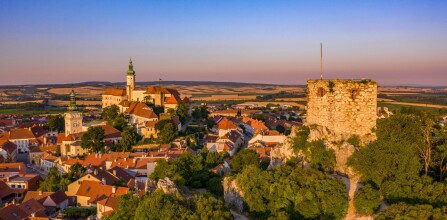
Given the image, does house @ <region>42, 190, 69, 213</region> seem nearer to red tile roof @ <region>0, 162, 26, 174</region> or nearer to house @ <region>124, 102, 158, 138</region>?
red tile roof @ <region>0, 162, 26, 174</region>

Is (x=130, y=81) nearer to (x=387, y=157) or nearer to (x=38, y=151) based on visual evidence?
(x=38, y=151)

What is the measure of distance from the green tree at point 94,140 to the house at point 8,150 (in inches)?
512

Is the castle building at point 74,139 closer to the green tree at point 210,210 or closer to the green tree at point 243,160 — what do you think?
the green tree at point 243,160

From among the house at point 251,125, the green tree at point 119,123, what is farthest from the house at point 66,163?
the house at point 251,125

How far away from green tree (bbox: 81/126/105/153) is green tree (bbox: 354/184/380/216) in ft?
165

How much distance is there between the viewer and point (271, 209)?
1519 centimetres

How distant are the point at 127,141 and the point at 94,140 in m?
4.57

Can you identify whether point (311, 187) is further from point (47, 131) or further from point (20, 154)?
point (47, 131)

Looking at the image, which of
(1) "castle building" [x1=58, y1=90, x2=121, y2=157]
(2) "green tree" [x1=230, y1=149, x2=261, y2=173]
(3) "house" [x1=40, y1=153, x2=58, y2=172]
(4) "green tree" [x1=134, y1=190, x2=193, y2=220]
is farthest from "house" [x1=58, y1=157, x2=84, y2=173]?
(4) "green tree" [x1=134, y1=190, x2=193, y2=220]

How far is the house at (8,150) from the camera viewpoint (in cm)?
6694

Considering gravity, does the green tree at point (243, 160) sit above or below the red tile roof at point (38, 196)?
above

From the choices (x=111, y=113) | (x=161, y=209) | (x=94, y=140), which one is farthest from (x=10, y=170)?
(x=161, y=209)

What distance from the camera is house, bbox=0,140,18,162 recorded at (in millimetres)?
66938

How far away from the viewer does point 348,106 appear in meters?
17.2
